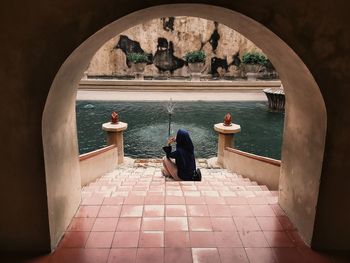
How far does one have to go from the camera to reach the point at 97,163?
6.73m

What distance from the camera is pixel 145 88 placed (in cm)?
2027

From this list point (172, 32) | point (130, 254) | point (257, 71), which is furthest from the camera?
point (172, 32)

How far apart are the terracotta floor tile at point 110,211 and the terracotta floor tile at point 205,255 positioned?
122cm

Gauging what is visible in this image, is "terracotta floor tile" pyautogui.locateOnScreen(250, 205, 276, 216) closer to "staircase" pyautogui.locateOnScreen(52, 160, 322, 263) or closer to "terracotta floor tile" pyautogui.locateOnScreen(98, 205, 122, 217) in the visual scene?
"staircase" pyautogui.locateOnScreen(52, 160, 322, 263)

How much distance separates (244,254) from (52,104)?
2485 millimetres

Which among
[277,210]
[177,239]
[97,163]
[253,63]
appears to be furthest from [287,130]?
[253,63]

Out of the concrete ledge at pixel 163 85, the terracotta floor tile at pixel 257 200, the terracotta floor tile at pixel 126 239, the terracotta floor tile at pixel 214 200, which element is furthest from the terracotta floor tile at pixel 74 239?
the concrete ledge at pixel 163 85

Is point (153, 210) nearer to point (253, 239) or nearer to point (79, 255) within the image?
point (79, 255)

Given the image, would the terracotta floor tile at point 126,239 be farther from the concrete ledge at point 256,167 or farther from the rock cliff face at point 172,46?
the rock cliff face at point 172,46

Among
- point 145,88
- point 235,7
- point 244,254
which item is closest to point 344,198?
point 244,254

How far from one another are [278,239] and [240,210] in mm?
723

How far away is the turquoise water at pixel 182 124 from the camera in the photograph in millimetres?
10734

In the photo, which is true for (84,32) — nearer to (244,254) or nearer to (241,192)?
(244,254)

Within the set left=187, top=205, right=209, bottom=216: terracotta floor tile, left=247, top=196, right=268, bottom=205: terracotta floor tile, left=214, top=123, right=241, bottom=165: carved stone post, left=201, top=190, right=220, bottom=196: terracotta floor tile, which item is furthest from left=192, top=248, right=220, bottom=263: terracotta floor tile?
left=214, top=123, right=241, bottom=165: carved stone post
